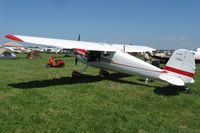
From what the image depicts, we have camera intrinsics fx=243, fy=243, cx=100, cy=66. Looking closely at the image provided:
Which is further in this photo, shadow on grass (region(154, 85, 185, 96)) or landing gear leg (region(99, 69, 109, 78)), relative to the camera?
landing gear leg (region(99, 69, 109, 78))

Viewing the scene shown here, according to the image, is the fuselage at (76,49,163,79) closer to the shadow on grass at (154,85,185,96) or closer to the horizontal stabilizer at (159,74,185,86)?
the horizontal stabilizer at (159,74,185,86)

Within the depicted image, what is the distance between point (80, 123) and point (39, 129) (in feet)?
3.23

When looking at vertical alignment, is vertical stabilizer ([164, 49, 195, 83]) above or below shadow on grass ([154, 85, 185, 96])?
above

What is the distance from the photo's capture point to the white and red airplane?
9.04 meters

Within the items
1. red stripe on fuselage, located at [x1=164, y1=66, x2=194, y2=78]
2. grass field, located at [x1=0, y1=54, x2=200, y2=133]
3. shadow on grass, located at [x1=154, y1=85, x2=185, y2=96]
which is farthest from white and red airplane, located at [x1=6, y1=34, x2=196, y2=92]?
grass field, located at [x1=0, y1=54, x2=200, y2=133]

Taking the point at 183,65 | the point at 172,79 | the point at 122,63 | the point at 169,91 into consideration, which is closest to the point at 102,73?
the point at 122,63

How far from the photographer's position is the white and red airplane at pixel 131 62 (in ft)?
29.7

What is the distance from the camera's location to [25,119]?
5949 millimetres

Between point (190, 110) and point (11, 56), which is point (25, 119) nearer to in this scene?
point (190, 110)

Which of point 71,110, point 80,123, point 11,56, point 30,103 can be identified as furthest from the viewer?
point 11,56

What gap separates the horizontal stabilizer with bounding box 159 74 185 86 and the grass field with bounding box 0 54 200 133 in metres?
0.49

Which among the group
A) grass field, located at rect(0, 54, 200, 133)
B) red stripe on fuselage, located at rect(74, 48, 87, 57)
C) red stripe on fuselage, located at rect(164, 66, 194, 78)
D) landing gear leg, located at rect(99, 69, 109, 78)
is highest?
red stripe on fuselage, located at rect(74, 48, 87, 57)

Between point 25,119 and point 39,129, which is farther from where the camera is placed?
point 25,119

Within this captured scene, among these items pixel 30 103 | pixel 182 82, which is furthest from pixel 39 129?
pixel 182 82
